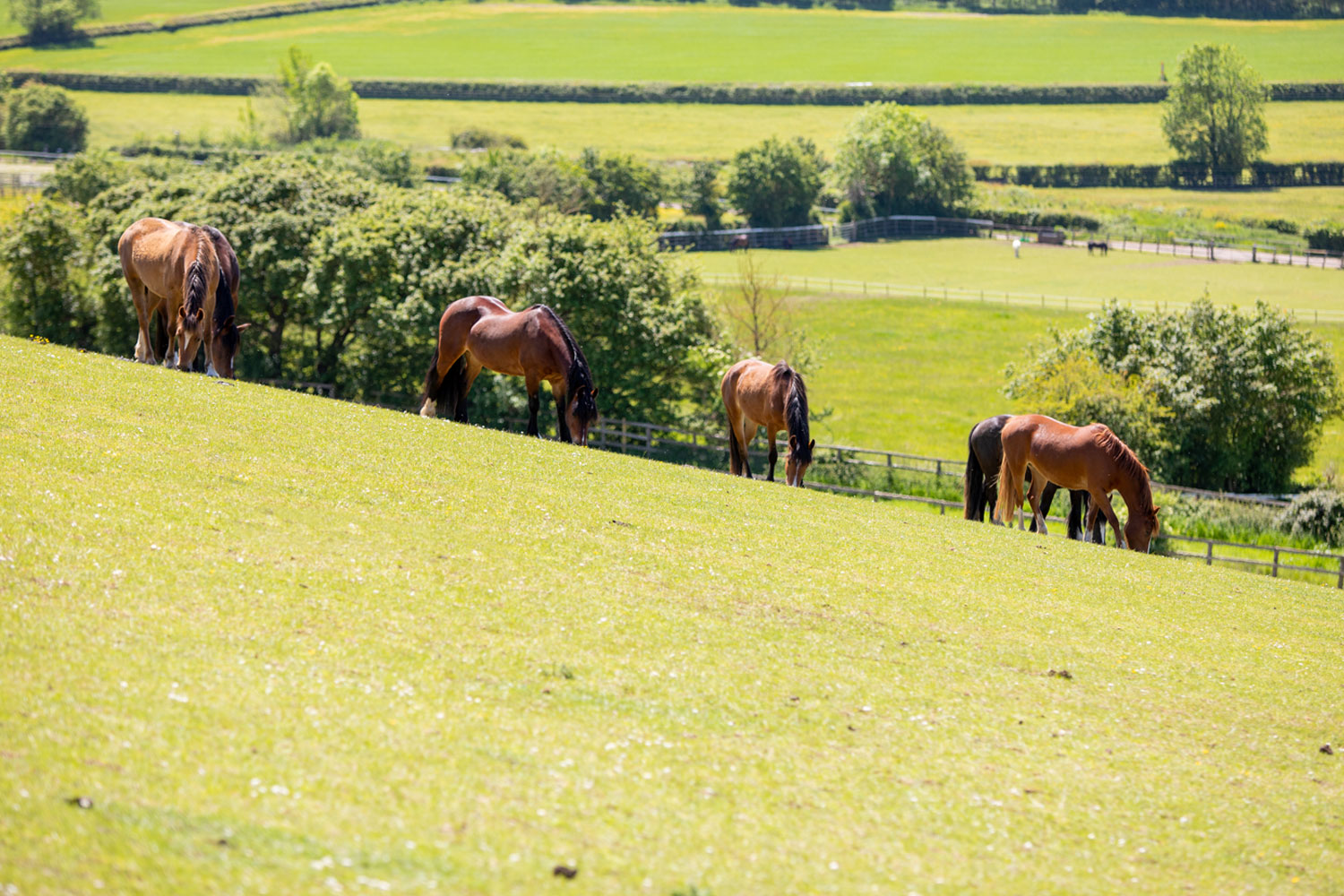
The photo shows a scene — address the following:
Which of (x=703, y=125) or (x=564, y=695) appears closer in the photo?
(x=564, y=695)

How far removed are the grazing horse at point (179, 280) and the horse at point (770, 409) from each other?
10655 millimetres

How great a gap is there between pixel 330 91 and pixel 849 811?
132175 millimetres

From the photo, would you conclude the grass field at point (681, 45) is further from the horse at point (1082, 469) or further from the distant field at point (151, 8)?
the horse at point (1082, 469)

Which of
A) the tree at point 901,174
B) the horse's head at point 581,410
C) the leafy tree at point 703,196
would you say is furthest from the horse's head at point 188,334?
the tree at point 901,174

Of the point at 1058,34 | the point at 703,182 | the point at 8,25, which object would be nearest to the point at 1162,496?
the point at 703,182

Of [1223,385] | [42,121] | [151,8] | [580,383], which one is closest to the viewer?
[580,383]

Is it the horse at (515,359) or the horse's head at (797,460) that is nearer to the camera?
the horse at (515,359)

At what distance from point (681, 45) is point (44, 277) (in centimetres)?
12217

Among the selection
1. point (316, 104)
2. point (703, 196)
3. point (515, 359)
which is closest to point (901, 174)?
point (703, 196)

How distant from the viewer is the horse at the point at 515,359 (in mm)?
22594

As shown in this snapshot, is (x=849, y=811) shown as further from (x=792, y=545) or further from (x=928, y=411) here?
(x=928, y=411)

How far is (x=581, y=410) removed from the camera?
73.7ft

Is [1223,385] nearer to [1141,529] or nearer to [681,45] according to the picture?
[1141,529]

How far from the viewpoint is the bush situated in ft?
119
